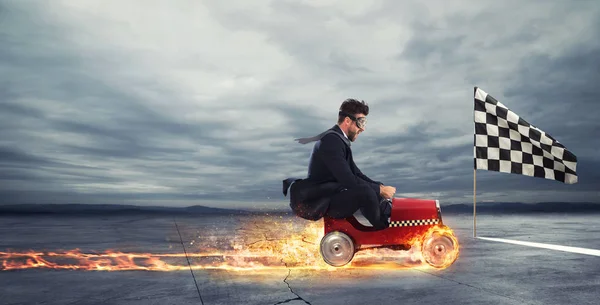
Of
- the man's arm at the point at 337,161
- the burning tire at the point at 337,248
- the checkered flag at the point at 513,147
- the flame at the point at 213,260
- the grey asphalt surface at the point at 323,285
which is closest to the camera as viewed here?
the grey asphalt surface at the point at 323,285

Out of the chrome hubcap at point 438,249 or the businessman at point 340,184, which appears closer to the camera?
the businessman at point 340,184

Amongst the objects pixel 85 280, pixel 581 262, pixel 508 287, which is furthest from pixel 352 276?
pixel 581 262

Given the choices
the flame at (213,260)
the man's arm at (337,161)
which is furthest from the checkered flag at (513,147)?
the man's arm at (337,161)

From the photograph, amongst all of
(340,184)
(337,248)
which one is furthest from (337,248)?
(340,184)

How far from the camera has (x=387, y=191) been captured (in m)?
4.70

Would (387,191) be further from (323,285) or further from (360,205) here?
(323,285)

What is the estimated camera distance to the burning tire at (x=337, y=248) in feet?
15.7

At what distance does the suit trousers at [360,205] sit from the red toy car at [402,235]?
0.33ft

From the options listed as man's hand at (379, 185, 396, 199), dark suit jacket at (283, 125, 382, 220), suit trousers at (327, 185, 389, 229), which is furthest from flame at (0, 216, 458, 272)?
dark suit jacket at (283, 125, 382, 220)

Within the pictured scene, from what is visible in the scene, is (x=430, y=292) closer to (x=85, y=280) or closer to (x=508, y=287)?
(x=508, y=287)

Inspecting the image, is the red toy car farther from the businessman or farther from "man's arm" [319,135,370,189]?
"man's arm" [319,135,370,189]

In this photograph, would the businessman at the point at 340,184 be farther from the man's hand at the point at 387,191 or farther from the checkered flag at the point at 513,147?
the checkered flag at the point at 513,147

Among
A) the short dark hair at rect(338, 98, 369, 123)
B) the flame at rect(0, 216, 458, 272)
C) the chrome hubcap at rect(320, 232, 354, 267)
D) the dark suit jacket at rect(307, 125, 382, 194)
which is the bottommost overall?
the flame at rect(0, 216, 458, 272)

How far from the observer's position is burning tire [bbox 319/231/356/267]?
4785 millimetres
